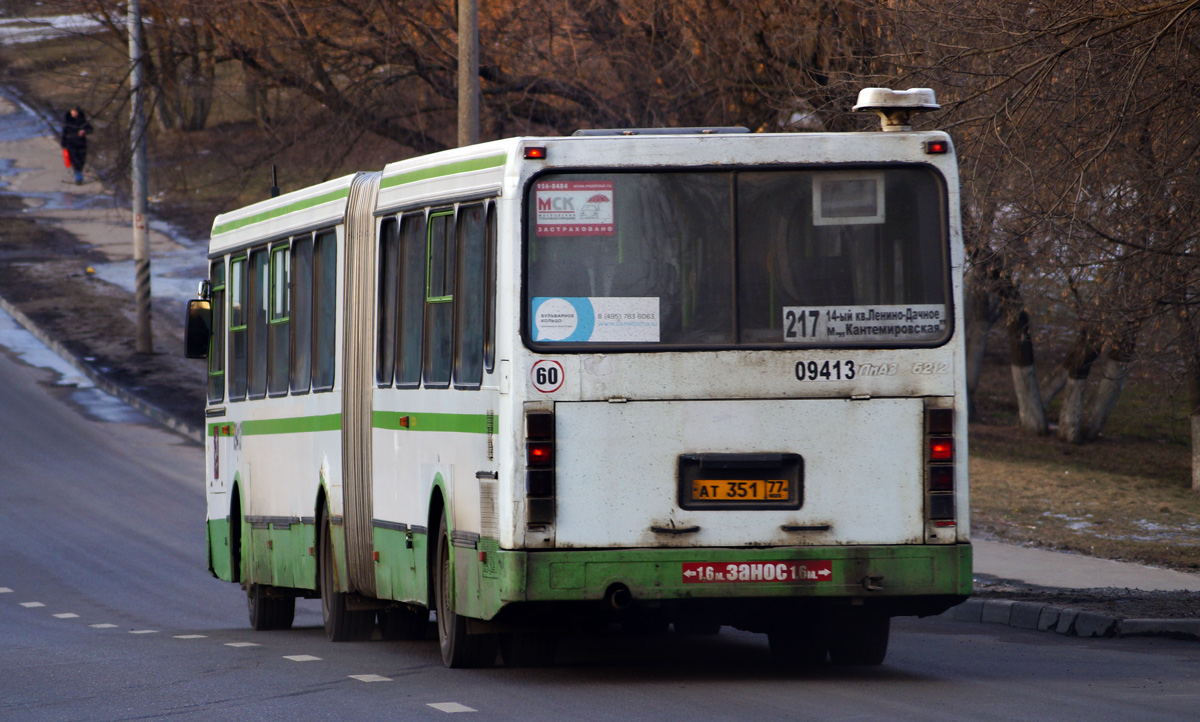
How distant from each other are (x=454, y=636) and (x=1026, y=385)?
20337 millimetres

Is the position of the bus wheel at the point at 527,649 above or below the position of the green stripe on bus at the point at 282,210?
below

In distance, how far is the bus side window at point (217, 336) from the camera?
581 inches

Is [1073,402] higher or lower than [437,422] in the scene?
higher

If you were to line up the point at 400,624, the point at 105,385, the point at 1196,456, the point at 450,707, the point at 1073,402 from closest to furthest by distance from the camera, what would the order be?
the point at 450,707
the point at 400,624
the point at 1196,456
the point at 1073,402
the point at 105,385

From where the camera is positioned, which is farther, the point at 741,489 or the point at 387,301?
the point at 387,301

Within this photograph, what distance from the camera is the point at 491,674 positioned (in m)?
9.70

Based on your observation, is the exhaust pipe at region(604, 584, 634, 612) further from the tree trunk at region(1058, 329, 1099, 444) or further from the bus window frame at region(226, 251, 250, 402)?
the tree trunk at region(1058, 329, 1099, 444)

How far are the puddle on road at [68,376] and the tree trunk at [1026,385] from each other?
13.6 m

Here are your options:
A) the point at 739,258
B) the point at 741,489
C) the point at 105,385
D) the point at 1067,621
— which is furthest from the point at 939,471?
the point at 105,385

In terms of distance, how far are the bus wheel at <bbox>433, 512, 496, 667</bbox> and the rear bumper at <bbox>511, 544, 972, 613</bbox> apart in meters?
1.24

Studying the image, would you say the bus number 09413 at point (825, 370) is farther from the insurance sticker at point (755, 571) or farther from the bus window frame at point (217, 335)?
the bus window frame at point (217, 335)

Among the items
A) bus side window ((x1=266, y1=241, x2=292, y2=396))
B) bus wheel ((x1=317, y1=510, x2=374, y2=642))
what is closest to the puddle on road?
bus side window ((x1=266, y1=241, x2=292, y2=396))

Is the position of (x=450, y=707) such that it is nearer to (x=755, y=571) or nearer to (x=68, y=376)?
(x=755, y=571)

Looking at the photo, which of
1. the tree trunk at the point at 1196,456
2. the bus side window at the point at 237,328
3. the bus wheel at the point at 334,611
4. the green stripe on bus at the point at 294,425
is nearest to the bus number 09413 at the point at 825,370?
the green stripe on bus at the point at 294,425
